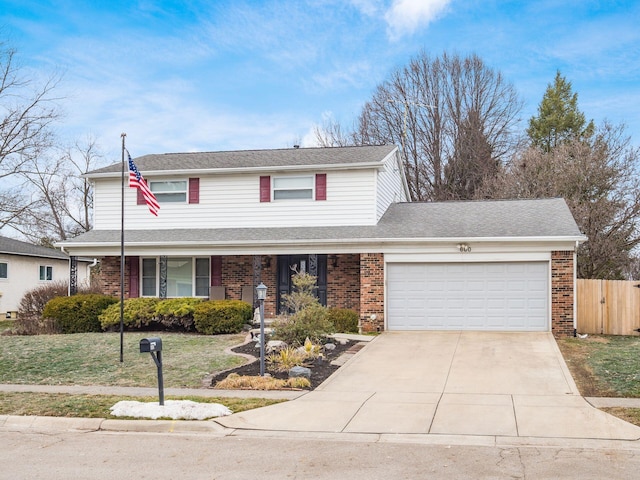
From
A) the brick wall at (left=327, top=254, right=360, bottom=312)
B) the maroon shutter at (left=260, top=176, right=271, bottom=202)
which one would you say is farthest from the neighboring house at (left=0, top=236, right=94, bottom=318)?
the brick wall at (left=327, top=254, right=360, bottom=312)

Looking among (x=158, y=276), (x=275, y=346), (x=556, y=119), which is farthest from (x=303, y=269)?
(x=556, y=119)

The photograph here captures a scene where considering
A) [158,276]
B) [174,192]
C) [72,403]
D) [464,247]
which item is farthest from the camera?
[174,192]

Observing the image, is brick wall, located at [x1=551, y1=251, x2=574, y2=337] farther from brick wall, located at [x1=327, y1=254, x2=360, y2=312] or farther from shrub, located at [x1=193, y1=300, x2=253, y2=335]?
shrub, located at [x1=193, y1=300, x2=253, y2=335]

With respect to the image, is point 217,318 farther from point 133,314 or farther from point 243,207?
point 243,207

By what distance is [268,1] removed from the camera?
1764 centimetres

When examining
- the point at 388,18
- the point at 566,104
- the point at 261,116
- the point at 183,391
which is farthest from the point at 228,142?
the point at 183,391

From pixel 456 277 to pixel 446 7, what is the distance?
A: 25.6 ft

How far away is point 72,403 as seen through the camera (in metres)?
10.0

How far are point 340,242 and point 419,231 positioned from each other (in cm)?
230

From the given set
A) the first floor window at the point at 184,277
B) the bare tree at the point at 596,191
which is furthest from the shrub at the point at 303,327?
the bare tree at the point at 596,191

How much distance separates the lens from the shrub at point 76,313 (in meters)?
19.2

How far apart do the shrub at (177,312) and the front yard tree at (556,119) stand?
27291 mm

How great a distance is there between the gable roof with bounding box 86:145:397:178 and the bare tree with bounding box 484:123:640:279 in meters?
9.38

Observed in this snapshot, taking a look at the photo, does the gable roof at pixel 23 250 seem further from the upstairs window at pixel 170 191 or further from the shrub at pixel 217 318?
the shrub at pixel 217 318
